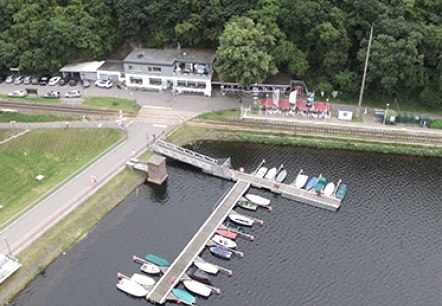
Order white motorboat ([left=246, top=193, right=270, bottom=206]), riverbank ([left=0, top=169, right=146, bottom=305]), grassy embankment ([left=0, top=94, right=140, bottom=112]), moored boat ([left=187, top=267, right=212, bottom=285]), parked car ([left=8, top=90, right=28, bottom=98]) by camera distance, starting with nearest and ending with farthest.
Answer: riverbank ([left=0, top=169, right=146, bottom=305]) < moored boat ([left=187, top=267, right=212, bottom=285]) < white motorboat ([left=246, top=193, right=270, bottom=206]) < grassy embankment ([left=0, top=94, right=140, bottom=112]) < parked car ([left=8, top=90, right=28, bottom=98])

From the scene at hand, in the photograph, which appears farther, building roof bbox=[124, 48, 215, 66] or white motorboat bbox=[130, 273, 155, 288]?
building roof bbox=[124, 48, 215, 66]

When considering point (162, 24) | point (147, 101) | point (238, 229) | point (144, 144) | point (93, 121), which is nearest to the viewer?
point (238, 229)

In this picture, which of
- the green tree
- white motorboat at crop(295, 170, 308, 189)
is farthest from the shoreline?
white motorboat at crop(295, 170, 308, 189)

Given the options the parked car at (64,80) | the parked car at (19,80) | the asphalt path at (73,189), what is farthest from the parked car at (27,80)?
the asphalt path at (73,189)

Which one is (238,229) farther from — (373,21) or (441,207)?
(373,21)

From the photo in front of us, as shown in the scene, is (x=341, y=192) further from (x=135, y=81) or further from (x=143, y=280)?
(x=135, y=81)

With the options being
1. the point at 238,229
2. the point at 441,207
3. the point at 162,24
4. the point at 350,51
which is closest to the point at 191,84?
the point at 162,24

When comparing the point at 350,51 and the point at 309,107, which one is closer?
the point at 309,107

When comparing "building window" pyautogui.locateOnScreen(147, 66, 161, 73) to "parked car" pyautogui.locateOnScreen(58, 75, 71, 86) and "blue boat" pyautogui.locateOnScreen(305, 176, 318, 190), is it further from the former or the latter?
"blue boat" pyautogui.locateOnScreen(305, 176, 318, 190)
